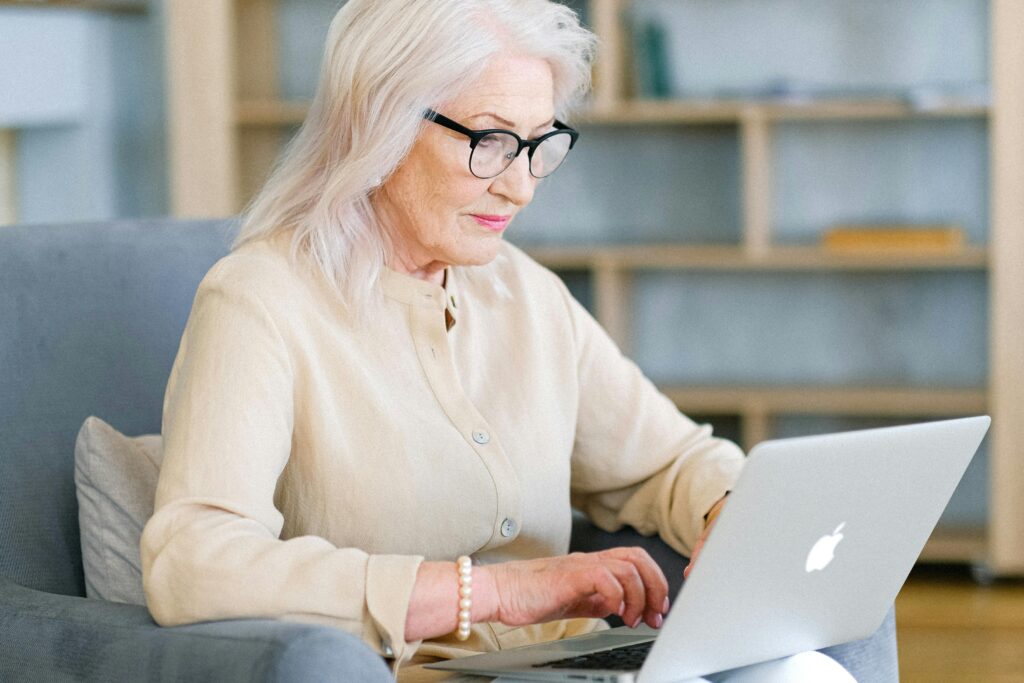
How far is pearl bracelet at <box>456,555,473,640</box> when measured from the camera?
1.41m

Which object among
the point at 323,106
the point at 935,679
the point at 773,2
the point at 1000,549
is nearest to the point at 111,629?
the point at 323,106

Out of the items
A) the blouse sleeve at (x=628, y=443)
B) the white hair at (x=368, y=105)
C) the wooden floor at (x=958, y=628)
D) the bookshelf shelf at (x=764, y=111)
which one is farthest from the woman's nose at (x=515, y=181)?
the bookshelf shelf at (x=764, y=111)

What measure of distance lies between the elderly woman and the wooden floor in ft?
4.55

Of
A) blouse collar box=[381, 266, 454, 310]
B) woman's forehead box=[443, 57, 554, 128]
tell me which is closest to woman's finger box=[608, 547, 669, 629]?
blouse collar box=[381, 266, 454, 310]

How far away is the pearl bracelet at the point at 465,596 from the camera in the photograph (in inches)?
55.6

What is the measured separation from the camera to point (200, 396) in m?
1.44

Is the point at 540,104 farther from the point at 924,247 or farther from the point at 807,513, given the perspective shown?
the point at 924,247

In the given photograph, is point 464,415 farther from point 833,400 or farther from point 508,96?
point 833,400

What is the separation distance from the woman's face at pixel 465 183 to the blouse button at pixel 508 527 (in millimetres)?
291

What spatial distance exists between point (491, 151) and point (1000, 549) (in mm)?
2317

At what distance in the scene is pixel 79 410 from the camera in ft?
5.93

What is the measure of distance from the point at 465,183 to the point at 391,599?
484mm

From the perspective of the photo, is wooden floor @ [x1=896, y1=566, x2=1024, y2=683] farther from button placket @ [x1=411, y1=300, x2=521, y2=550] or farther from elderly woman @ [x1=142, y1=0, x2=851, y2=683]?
button placket @ [x1=411, y1=300, x2=521, y2=550]

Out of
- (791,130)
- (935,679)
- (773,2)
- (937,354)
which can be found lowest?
(935,679)
